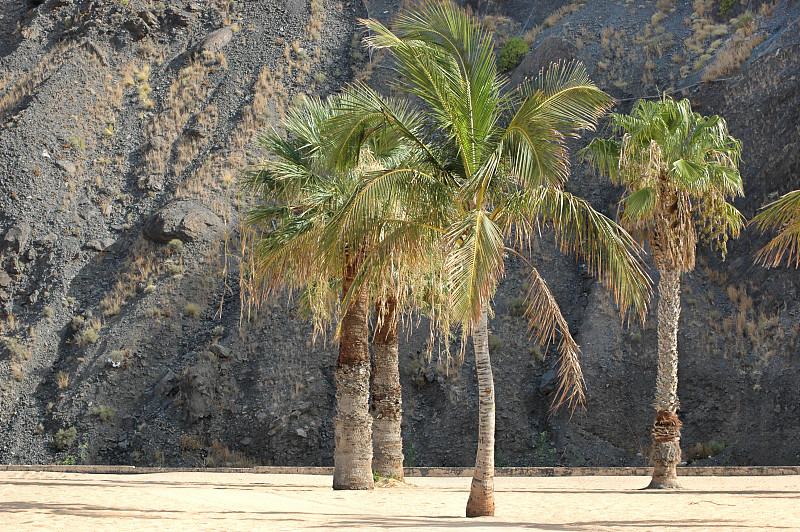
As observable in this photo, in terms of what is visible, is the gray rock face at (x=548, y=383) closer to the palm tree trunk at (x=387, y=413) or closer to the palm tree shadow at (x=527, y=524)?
the palm tree trunk at (x=387, y=413)

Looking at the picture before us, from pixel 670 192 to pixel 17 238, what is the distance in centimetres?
2685

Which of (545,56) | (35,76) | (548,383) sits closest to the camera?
(548,383)

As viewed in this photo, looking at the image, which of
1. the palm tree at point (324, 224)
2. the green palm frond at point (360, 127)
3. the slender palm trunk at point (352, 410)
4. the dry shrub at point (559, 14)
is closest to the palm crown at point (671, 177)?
the palm tree at point (324, 224)

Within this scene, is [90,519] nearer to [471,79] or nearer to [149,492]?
[149,492]

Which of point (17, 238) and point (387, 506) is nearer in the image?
point (387, 506)

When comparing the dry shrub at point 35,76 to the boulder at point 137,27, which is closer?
the dry shrub at point 35,76

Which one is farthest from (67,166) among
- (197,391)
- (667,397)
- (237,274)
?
(667,397)

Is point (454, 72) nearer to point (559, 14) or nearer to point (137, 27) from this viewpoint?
point (559, 14)

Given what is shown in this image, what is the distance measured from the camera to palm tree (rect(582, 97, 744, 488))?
16.5 m

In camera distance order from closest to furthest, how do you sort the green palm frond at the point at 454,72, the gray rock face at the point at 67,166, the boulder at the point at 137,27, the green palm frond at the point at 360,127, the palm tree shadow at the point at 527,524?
the palm tree shadow at the point at 527,524 < the green palm frond at the point at 454,72 < the green palm frond at the point at 360,127 < the gray rock face at the point at 67,166 < the boulder at the point at 137,27

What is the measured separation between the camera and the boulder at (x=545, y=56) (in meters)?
37.6

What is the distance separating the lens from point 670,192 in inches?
668

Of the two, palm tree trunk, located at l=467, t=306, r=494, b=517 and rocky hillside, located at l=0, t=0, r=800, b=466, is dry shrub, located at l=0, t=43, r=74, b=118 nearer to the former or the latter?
rocky hillside, located at l=0, t=0, r=800, b=466

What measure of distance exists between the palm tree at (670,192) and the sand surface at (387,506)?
238 centimetres
